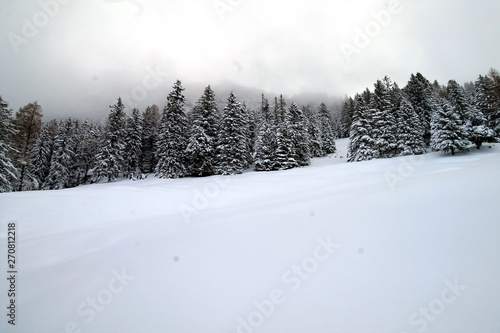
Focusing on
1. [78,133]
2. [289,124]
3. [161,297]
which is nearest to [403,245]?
[161,297]

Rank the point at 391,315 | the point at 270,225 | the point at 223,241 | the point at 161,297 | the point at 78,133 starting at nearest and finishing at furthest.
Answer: the point at 391,315 → the point at 161,297 → the point at 223,241 → the point at 270,225 → the point at 78,133

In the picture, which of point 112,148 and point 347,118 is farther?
point 347,118

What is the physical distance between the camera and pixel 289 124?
1340 inches

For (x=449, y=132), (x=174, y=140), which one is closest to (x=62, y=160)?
(x=174, y=140)

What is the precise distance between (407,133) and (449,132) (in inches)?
273

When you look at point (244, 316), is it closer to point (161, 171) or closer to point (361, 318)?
point (361, 318)

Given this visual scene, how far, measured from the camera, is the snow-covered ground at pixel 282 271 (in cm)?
270

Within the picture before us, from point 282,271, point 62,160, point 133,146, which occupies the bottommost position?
point 282,271

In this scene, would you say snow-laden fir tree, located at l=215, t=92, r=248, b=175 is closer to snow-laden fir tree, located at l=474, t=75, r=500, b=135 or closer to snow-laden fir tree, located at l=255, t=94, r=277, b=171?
snow-laden fir tree, located at l=255, t=94, r=277, b=171

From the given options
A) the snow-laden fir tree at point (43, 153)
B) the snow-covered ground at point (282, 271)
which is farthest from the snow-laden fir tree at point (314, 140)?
the snow-laden fir tree at point (43, 153)

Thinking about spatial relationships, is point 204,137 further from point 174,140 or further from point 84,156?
point 84,156

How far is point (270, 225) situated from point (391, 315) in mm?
3373

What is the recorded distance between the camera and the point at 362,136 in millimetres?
28984

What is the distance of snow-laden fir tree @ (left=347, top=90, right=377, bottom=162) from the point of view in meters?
28.2
